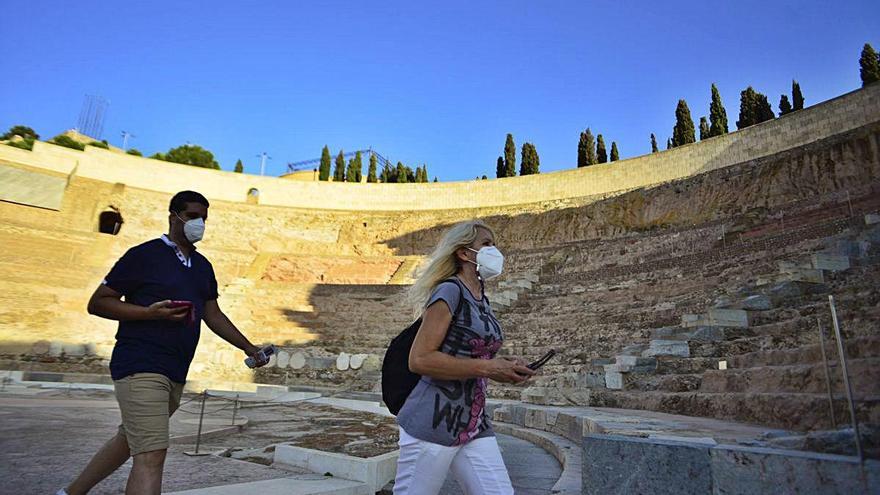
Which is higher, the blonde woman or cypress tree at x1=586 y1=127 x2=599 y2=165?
cypress tree at x1=586 y1=127 x2=599 y2=165

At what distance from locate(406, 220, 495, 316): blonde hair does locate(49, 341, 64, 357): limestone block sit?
16350 millimetres

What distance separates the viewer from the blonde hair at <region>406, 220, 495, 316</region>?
213 centimetres

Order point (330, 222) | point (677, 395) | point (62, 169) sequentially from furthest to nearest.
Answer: point (330, 222), point (62, 169), point (677, 395)

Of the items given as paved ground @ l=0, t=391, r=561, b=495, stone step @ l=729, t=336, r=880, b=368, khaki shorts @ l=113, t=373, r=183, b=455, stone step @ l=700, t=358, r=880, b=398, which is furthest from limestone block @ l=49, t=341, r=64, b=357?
stone step @ l=729, t=336, r=880, b=368

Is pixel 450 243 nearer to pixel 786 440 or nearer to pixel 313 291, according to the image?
pixel 786 440

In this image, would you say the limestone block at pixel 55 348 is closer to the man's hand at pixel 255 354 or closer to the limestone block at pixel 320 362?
the limestone block at pixel 320 362

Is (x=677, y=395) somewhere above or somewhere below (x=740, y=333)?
below

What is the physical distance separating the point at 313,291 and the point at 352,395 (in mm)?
8156

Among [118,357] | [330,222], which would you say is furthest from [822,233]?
[330,222]

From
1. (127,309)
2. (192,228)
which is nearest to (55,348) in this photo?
(192,228)

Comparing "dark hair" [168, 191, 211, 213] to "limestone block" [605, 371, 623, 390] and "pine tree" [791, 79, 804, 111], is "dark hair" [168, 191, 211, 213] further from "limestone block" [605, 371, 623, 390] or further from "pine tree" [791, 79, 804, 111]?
"pine tree" [791, 79, 804, 111]

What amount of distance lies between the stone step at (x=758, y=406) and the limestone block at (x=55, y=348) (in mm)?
15217

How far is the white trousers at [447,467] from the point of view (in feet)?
5.77

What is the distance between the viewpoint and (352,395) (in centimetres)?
1139
